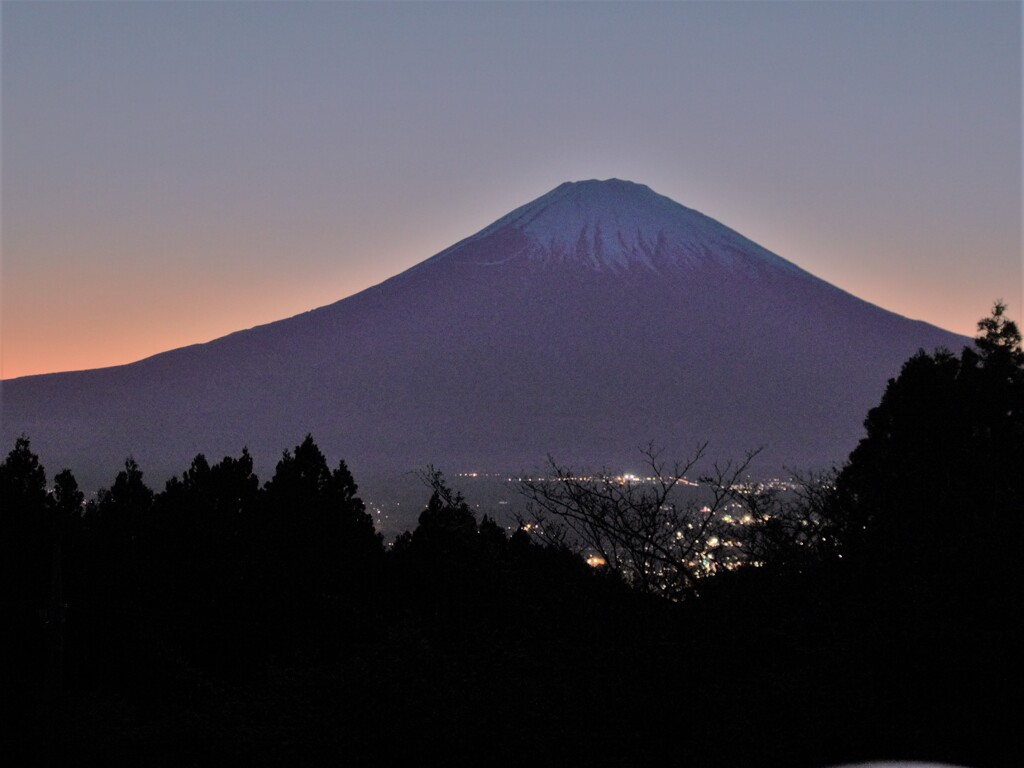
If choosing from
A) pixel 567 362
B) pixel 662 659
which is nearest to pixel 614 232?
pixel 567 362

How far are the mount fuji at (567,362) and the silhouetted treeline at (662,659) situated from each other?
279 feet

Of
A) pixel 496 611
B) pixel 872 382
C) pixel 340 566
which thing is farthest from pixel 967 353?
pixel 872 382

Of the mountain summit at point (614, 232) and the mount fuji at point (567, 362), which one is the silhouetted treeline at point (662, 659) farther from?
the mountain summit at point (614, 232)

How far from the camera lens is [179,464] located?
5098 inches

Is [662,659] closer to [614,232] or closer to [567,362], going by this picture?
[567,362]

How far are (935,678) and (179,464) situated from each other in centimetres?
12904

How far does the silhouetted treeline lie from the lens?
714cm

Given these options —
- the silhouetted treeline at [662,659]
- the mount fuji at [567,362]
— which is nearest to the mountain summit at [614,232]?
the mount fuji at [567,362]

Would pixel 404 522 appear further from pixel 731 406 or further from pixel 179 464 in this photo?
pixel 179 464

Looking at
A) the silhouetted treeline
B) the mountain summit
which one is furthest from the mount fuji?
the silhouetted treeline

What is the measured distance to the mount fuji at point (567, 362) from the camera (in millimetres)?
109250

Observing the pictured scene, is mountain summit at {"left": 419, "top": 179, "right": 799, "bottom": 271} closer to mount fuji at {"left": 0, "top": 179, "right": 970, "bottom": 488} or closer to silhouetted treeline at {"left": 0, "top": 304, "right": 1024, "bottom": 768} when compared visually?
mount fuji at {"left": 0, "top": 179, "right": 970, "bottom": 488}

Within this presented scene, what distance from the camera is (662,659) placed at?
309 inches

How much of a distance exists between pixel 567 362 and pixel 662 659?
112m
